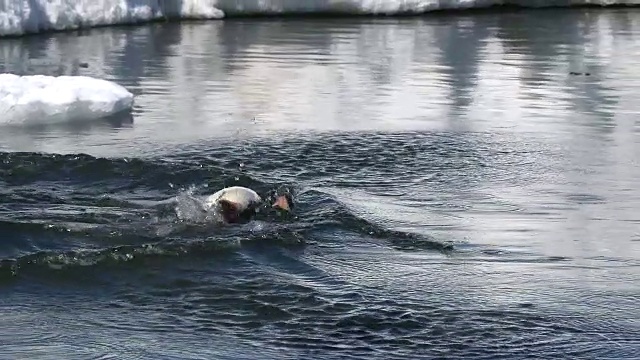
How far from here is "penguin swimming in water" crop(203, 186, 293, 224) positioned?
27.5ft

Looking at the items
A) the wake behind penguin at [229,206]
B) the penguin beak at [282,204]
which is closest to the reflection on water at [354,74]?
the wake behind penguin at [229,206]

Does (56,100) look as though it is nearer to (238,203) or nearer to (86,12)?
(238,203)

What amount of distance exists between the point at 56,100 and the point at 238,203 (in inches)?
176

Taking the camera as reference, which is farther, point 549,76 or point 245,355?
point 549,76

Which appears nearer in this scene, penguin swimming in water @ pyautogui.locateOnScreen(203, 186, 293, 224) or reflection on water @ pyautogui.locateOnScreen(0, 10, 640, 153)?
penguin swimming in water @ pyautogui.locateOnScreen(203, 186, 293, 224)

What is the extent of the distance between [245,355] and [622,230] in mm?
3320

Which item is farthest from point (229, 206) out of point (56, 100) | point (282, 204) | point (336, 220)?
point (56, 100)

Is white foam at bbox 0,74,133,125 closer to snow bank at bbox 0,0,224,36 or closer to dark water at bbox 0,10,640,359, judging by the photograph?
dark water at bbox 0,10,640,359

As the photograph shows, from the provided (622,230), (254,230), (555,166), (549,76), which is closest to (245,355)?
(254,230)

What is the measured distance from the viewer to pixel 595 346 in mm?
6141

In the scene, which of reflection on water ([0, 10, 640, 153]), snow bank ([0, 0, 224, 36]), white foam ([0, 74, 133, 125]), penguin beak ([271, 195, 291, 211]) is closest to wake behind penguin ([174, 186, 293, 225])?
penguin beak ([271, 195, 291, 211])

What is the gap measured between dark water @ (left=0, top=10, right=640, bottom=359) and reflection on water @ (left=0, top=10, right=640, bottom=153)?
0.22 ft

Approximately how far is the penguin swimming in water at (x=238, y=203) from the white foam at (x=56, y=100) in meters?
4.00

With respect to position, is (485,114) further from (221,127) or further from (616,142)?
(221,127)
